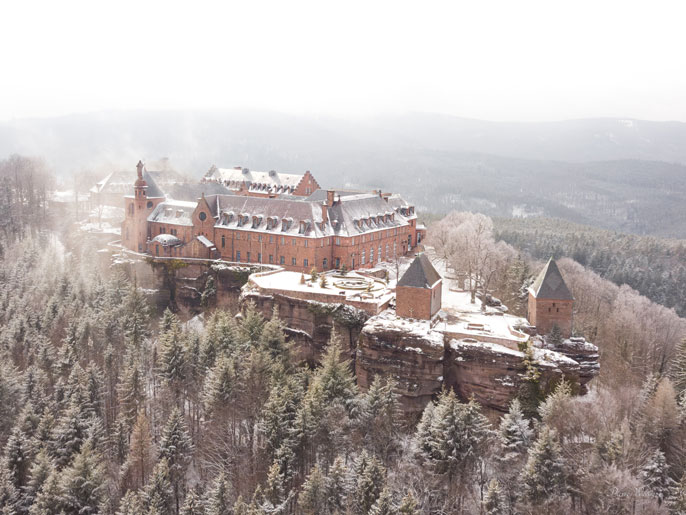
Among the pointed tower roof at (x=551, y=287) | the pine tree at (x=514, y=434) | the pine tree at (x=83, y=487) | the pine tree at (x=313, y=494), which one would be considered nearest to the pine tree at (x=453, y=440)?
the pine tree at (x=514, y=434)

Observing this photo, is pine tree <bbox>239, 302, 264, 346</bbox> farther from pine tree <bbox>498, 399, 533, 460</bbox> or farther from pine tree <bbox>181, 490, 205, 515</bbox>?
pine tree <bbox>498, 399, 533, 460</bbox>

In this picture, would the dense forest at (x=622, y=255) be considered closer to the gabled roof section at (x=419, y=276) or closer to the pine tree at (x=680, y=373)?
the pine tree at (x=680, y=373)

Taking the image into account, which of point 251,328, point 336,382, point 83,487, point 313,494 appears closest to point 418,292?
point 336,382

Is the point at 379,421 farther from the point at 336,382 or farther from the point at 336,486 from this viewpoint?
the point at 336,486

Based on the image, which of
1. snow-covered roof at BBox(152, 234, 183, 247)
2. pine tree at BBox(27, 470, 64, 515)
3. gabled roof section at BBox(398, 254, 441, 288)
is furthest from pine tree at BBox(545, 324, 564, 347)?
snow-covered roof at BBox(152, 234, 183, 247)

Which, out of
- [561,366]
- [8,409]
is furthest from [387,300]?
[8,409]

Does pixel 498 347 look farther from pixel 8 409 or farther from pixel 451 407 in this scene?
pixel 8 409
